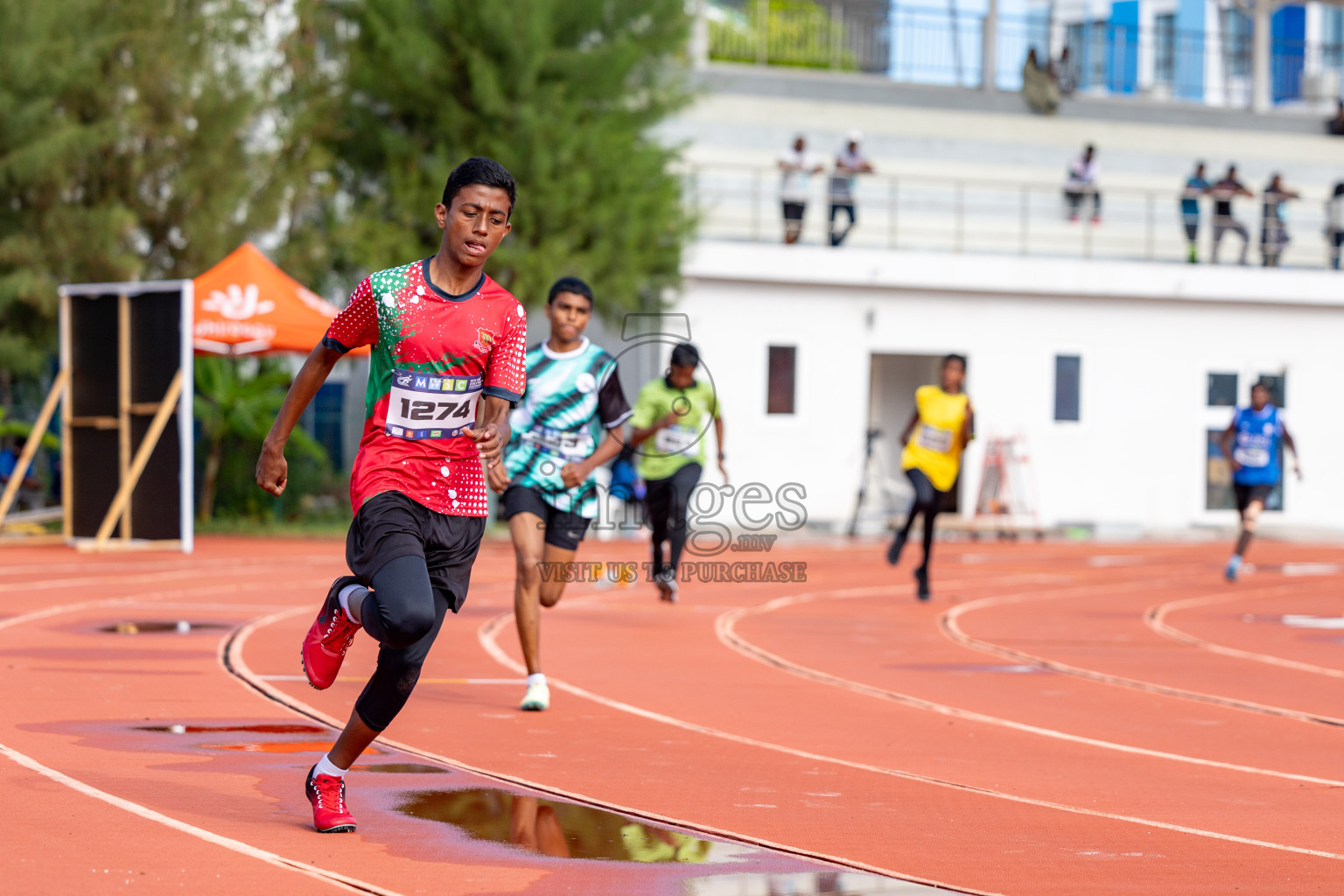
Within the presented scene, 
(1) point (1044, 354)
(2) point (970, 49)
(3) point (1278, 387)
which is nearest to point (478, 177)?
(1) point (1044, 354)

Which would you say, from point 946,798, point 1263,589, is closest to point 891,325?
point 1263,589

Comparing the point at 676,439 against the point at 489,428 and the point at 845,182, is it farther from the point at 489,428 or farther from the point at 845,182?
the point at 845,182

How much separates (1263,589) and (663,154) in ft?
35.5

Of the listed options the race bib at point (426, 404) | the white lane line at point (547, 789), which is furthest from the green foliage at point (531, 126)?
the race bib at point (426, 404)

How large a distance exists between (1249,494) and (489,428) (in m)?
14.8

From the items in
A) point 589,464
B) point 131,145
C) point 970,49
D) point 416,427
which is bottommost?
point 589,464

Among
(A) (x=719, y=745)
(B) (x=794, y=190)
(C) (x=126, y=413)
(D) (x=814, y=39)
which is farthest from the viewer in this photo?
(D) (x=814, y=39)

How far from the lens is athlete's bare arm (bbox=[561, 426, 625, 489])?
869 centimetres

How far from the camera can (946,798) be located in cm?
653

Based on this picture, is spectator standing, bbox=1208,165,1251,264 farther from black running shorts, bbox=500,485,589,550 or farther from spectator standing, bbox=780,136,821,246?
black running shorts, bbox=500,485,589,550

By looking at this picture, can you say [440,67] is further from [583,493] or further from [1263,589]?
[583,493]

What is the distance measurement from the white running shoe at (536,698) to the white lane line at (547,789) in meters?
1.04

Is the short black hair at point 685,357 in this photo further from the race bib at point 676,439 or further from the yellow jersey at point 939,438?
the yellow jersey at point 939,438

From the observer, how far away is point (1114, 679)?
10.6 metres
